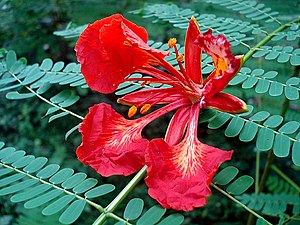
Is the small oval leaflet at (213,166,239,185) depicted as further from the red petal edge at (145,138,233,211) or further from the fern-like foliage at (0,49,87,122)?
the fern-like foliage at (0,49,87,122)

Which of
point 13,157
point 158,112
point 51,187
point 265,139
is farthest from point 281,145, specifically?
point 13,157

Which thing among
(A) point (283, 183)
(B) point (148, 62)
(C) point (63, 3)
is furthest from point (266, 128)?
(C) point (63, 3)

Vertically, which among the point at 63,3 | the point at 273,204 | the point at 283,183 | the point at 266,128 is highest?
the point at 266,128

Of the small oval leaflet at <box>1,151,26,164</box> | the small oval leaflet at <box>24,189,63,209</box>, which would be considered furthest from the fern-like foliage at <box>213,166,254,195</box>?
the small oval leaflet at <box>1,151,26,164</box>

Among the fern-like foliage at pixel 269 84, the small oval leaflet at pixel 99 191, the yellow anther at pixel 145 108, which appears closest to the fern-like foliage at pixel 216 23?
the fern-like foliage at pixel 269 84

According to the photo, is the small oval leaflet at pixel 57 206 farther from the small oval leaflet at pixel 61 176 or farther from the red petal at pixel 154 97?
the red petal at pixel 154 97

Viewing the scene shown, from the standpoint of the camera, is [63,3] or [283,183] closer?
[283,183]

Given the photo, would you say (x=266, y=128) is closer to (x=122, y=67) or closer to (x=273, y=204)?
(x=122, y=67)
